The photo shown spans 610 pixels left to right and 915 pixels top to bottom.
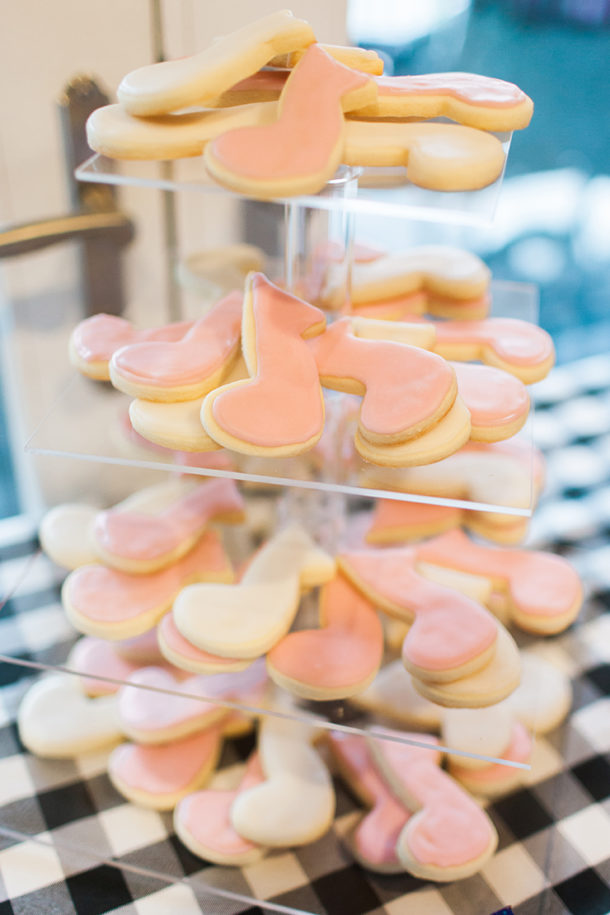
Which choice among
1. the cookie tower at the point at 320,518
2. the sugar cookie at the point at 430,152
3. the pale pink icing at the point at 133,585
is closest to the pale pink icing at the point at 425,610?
the cookie tower at the point at 320,518

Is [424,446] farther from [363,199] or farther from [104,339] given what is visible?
[104,339]

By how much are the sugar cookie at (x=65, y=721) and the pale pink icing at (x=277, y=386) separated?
44 centimetres

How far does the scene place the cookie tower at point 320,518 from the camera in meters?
0.57

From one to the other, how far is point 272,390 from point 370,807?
44 centimetres

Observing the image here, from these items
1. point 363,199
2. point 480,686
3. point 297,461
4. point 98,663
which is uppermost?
point 363,199

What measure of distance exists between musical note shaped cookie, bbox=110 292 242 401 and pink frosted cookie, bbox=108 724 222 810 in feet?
1.27

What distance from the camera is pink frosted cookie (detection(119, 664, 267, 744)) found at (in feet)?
2.51

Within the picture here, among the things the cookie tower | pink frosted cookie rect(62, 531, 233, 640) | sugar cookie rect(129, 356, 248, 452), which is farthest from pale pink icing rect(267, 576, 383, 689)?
sugar cookie rect(129, 356, 248, 452)

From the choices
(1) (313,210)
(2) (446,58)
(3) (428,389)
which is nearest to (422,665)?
(3) (428,389)

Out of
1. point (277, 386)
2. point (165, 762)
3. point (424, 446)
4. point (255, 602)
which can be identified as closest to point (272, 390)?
point (277, 386)

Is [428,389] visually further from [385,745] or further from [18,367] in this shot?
[18,367]

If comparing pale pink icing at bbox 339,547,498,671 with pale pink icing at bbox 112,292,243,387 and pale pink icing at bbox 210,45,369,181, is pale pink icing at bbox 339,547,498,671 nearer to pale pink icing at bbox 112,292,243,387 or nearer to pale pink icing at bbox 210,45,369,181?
pale pink icing at bbox 112,292,243,387

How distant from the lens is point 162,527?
2.70 feet

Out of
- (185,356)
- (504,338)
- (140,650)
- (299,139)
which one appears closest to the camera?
(299,139)
